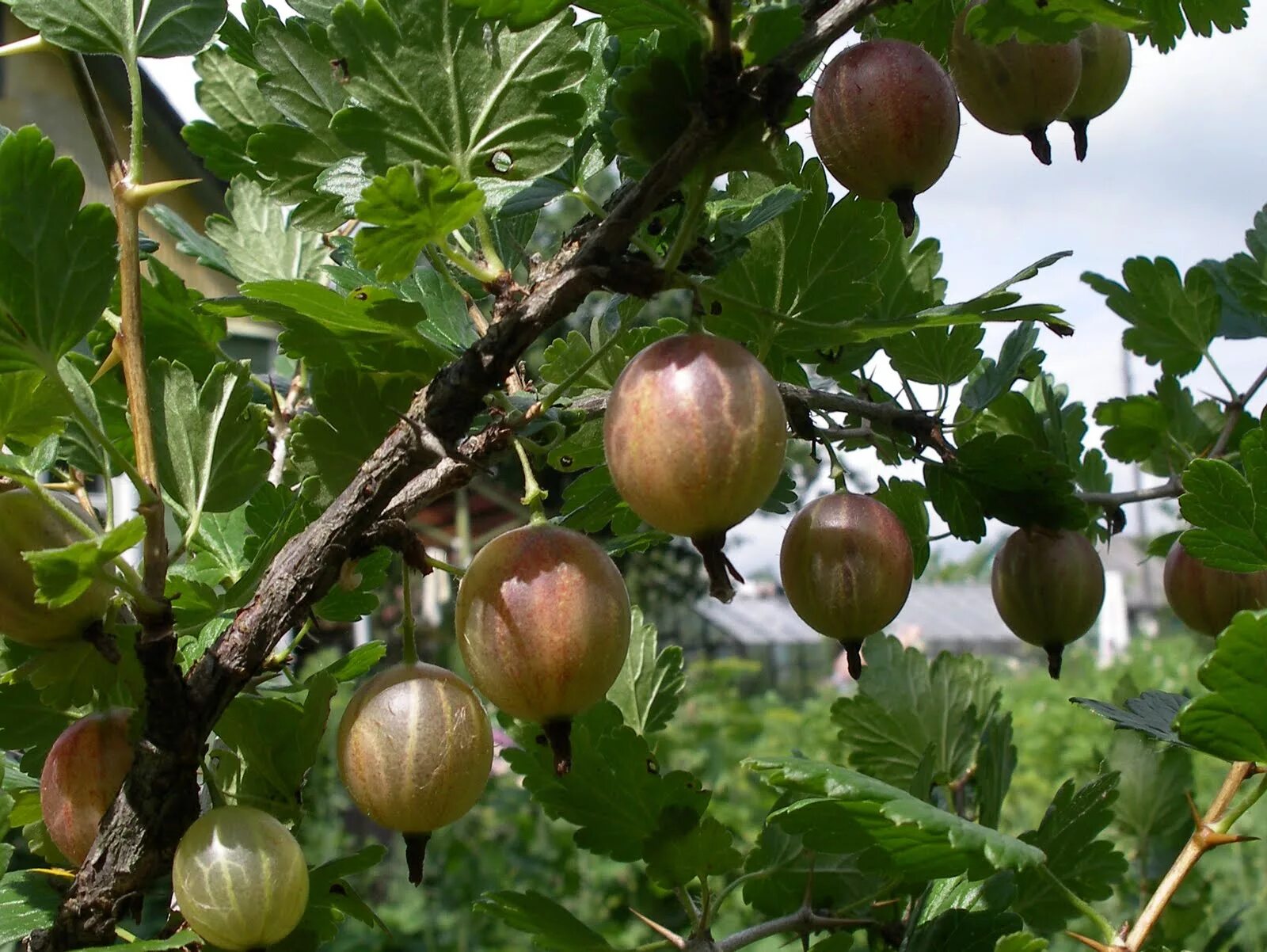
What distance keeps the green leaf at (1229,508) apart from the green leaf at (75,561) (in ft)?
1.90

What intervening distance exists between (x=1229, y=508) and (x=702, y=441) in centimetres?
37

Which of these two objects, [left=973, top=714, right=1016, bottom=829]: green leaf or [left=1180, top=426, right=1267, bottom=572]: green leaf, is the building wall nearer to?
[left=973, top=714, right=1016, bottom=829]: green leaf

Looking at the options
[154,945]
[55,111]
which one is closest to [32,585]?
[154,945]

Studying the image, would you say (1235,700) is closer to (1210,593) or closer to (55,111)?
(1210,593)

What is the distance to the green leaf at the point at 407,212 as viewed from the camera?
527mm

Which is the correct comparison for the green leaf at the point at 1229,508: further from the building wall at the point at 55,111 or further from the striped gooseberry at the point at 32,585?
the building wall at the point at 55,111

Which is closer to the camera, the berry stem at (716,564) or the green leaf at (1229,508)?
the berry stem at (716,564)

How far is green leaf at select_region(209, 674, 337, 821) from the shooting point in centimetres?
66

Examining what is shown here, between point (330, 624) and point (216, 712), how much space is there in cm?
22

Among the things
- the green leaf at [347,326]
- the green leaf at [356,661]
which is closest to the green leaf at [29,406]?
the green leaf at [347,326]

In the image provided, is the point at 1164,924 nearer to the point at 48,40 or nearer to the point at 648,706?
the point at 648,706

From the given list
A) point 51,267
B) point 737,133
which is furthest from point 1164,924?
point 51,267

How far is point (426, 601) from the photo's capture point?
10.5 meters

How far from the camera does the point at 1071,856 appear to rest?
2.69 feet
